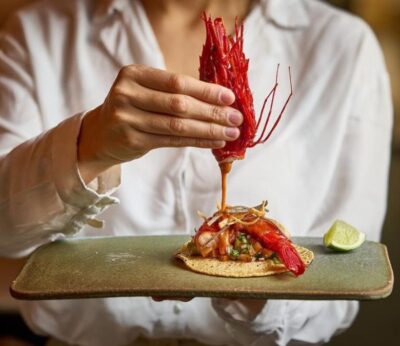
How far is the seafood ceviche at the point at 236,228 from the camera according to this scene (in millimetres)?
1083

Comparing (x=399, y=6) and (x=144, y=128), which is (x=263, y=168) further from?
(x=399, y=6)

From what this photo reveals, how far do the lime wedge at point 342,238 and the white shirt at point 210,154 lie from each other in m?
0.22

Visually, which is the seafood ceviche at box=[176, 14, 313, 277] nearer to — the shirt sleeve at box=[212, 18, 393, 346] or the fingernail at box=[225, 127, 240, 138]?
the fingernail at box=[225, 127, 240, 138]

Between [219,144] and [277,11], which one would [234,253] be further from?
[277,11]

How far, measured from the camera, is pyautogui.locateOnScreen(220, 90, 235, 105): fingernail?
1032 millimetres

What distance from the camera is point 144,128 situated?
1071mm

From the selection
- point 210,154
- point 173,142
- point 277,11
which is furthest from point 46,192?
point 277,11

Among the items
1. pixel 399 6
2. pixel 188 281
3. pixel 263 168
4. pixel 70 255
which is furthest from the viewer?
pixel 399 6

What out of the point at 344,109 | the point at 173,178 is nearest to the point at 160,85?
the point at 173,178

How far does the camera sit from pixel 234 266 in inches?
42.9

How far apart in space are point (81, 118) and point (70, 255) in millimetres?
198

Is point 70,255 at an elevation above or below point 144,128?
below

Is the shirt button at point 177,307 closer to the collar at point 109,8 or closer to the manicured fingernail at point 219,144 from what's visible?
the manicured fingernail at point 219,144

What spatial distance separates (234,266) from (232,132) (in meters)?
0.17
